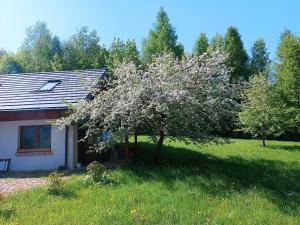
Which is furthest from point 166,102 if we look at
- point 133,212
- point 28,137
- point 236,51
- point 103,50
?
point 103,50

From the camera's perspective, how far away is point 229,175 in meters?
14.1

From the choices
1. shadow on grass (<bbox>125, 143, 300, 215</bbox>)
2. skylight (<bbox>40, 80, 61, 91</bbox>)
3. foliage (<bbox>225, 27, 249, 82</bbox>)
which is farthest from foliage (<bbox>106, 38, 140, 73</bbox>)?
shadow on grass (<bbox>125, 143, 300, 215</bbox>)

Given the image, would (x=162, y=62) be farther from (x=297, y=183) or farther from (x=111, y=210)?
(x=111, y=210)

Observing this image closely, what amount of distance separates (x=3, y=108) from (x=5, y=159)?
2.30m

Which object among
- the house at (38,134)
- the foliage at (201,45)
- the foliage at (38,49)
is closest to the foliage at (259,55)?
the foliage at (201,45)

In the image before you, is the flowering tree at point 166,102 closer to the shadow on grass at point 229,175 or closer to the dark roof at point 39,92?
the shadow on grass at point 229,175

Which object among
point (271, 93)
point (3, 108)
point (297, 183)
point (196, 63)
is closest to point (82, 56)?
point (271, 93)

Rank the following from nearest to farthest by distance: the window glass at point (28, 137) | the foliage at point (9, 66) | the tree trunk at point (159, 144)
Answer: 1. the tree trunk at point (159, 144)
2. the window glass at point (28, 137)
3. the foliage at point (9, 66)

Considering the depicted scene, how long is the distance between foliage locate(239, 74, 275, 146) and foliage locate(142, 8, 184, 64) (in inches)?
830

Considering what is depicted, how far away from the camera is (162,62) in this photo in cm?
1697

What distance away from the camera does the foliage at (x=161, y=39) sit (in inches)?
1925

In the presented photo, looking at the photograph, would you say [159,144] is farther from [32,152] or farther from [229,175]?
[32,152]

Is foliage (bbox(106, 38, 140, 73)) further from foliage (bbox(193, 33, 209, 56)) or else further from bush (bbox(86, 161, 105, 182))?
bush (bbox(86, 161, 105, 182))

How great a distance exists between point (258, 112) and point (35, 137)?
1500 centimetres
